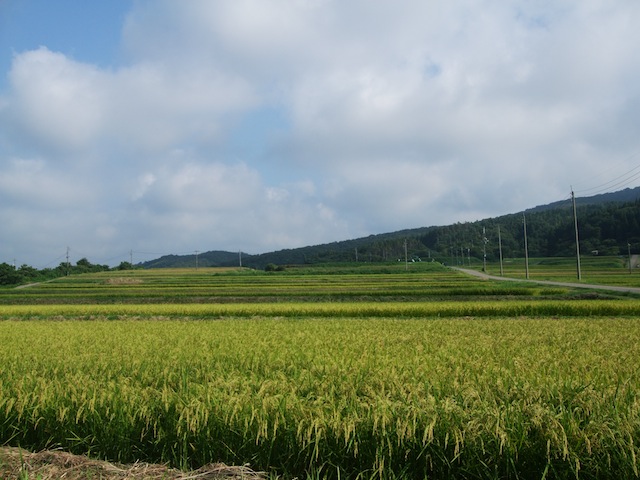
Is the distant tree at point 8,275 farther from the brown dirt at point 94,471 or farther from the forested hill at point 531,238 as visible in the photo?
the brown dirt at point 94,471

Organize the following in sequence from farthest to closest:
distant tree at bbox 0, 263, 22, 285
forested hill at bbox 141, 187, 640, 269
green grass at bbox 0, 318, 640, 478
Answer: forested hill at bbox 141, 187, 640, 269 < distant tree at bbox 0, 263, 22, 285 < green grass at bbox 0, 318, 640, 478

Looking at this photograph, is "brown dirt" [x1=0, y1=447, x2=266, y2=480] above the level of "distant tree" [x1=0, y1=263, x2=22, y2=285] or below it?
below

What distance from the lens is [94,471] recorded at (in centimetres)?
393

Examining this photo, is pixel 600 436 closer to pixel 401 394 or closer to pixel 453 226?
pixel 401 394

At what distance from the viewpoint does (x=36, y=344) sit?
10.1m

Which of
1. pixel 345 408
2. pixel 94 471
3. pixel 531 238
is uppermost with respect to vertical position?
pixel 531 238

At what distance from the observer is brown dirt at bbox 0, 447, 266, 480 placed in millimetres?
3779

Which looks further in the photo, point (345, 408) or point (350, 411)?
point (345, 408)

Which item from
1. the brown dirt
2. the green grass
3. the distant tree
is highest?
the distant tree

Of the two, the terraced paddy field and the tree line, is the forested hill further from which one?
the terraced paddy field

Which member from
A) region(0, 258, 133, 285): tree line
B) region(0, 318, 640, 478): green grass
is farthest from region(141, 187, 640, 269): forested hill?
region(0, 318, 640, 478): green grass

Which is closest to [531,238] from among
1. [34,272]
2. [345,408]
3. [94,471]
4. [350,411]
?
[34,272]

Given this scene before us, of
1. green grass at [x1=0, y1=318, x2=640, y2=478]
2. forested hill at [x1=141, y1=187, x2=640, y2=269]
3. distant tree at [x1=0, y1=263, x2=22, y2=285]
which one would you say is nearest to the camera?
green grass at [x1=0, y1=318, x2=640, y2=478]

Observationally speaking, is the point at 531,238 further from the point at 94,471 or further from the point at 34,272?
the point at 94,471
